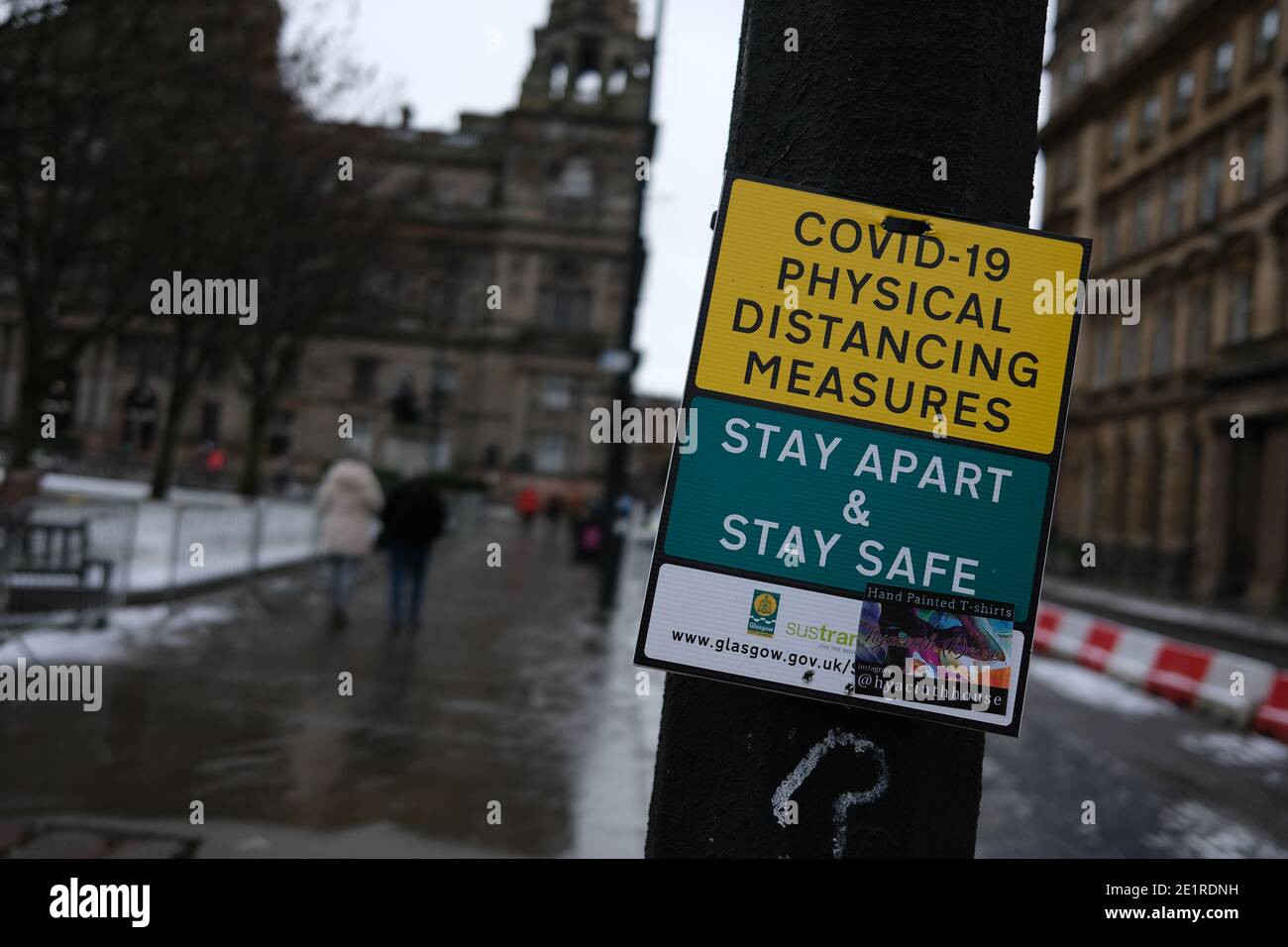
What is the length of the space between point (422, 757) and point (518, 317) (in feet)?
226

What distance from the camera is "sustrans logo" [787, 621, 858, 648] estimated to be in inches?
82.4

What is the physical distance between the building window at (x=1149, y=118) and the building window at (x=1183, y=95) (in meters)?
1.28

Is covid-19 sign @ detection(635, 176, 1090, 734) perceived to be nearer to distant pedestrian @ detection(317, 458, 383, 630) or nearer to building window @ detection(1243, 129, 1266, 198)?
distant pedestrian @ detection(317, 458, 383, 630)

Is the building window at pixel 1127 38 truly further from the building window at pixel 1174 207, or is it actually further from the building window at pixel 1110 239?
the building window at pixel 1174 207

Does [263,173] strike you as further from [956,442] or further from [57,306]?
[956,442]

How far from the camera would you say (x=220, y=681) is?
913 cm

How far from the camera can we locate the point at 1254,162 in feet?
118

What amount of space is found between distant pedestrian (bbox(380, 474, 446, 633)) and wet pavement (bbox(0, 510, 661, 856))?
0.46 meters

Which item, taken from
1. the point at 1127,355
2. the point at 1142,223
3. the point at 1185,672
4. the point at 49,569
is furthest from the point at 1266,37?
the point at 49,569

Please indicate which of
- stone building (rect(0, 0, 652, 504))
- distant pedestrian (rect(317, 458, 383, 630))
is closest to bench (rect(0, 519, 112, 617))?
distant pedestrian (rect(317, 458, 383, 630))

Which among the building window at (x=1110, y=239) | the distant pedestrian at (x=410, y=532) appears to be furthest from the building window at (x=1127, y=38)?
the distant pedestrian at (x=410, y=532)

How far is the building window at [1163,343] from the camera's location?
139 feet

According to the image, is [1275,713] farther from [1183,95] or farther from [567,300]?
[567,300]
